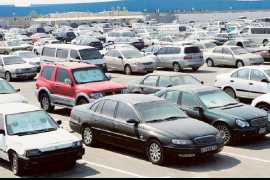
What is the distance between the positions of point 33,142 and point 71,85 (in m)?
7.34

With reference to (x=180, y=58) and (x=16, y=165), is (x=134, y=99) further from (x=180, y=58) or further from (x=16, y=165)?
(x=180, y=58)

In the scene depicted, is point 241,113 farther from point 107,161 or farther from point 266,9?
point 266,9

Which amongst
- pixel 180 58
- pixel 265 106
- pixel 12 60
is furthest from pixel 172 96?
pixel 12 60

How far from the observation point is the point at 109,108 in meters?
14.0

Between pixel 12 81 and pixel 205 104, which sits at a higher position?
pixel 205 104

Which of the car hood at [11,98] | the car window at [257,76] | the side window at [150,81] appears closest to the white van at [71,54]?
the side window at [150,81]

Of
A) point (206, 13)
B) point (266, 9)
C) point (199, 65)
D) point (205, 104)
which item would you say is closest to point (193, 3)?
Answer: point (206, 13)

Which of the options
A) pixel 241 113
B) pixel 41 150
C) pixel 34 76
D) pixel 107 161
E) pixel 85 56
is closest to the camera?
pixel 41 150

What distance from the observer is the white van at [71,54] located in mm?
28567

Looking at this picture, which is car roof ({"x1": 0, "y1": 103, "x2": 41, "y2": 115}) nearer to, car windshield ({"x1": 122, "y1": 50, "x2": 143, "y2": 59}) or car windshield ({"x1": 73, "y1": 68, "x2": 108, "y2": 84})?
car windshield ({"x1": 73, "y1": 68, "x2": 108, "y2": 84})

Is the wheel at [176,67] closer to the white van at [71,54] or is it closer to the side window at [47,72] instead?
the white van at [71,54]

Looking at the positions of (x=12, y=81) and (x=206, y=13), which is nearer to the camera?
(x=12, y=81)

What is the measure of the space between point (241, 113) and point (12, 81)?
60.2 feet

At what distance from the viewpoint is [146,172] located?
1189 centimetres
